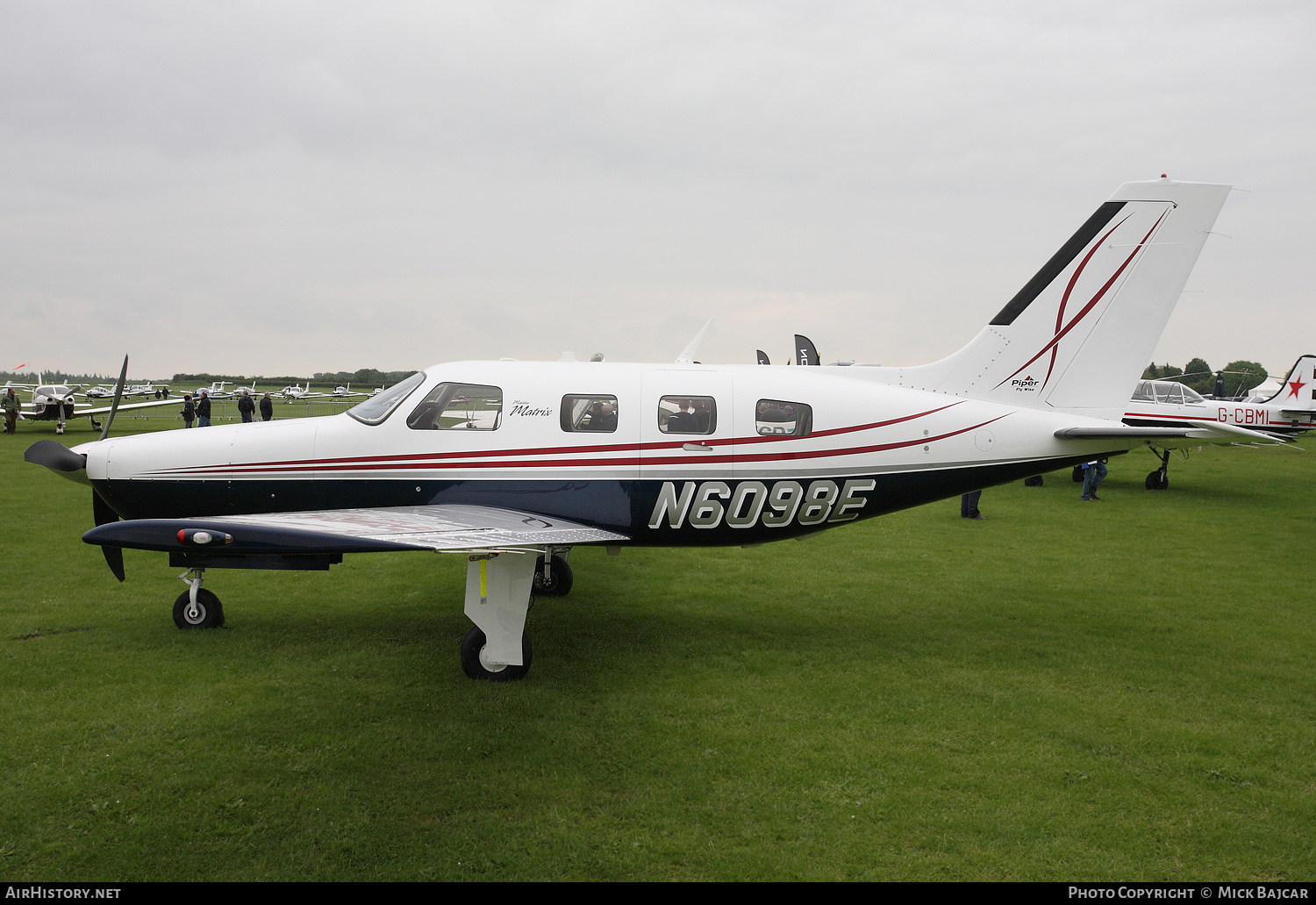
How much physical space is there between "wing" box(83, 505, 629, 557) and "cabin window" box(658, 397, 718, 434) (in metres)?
1.44

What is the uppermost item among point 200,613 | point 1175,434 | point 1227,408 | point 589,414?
point 1227,408

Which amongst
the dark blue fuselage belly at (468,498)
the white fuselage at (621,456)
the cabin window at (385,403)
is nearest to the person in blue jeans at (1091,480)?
the white fuselage at (621,456)

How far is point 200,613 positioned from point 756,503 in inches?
234

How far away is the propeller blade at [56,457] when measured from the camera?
6668 mm

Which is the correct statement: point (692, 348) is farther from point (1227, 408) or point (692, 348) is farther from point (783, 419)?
point (1227, 408)

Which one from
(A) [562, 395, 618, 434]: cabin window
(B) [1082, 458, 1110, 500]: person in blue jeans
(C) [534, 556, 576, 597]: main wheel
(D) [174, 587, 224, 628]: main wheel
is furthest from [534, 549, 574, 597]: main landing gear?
(B) [1082, 458, 1110, 500]: person in blue jeans

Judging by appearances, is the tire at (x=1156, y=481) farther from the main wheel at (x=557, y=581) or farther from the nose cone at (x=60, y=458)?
the nose cone at (x=60, y=458)

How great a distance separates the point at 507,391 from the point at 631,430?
132 cm

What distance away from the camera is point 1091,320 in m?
8.16

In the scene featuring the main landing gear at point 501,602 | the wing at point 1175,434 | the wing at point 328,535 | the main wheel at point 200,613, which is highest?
the wing at point 1175,434

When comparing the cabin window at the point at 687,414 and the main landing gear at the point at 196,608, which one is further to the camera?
the main landing gear at the point at 196,608

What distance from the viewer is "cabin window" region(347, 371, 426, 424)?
7375 mm

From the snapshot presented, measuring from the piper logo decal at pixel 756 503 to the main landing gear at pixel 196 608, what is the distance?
4.72 metres

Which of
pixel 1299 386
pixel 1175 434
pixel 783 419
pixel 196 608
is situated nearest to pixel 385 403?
pixel 196 608
